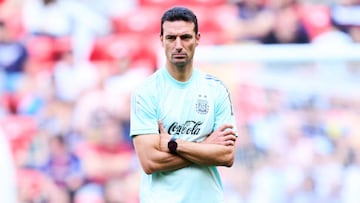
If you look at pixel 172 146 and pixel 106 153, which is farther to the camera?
pixel 106 153

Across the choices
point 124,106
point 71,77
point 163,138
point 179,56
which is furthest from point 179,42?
point 71,77

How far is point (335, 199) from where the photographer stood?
27.9 ft

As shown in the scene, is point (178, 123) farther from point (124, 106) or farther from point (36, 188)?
point (36, 188)

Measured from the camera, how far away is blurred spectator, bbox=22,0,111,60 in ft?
27.9

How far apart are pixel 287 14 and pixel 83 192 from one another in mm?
2508

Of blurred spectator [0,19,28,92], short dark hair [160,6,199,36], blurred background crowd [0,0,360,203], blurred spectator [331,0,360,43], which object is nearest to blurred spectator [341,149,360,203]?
blurred background crowd [0,0,360,203]

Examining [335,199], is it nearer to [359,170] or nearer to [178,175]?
[359,170]

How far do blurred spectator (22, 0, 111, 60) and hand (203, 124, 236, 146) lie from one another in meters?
3.87

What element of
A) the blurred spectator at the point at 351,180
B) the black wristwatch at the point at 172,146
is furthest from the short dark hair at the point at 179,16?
the blurred spectator at the point at 351,180

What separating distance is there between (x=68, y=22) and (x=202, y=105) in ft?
13.2

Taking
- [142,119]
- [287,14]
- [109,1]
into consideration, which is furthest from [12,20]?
[142,119]

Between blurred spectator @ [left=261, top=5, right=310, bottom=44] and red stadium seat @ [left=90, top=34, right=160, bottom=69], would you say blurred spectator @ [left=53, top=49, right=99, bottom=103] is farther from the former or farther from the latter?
blurred spectator @ [left=261, top=5, right=310, bottom=44]

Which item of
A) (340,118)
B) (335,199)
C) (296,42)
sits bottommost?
(335,199)

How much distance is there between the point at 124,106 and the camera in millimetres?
8453
